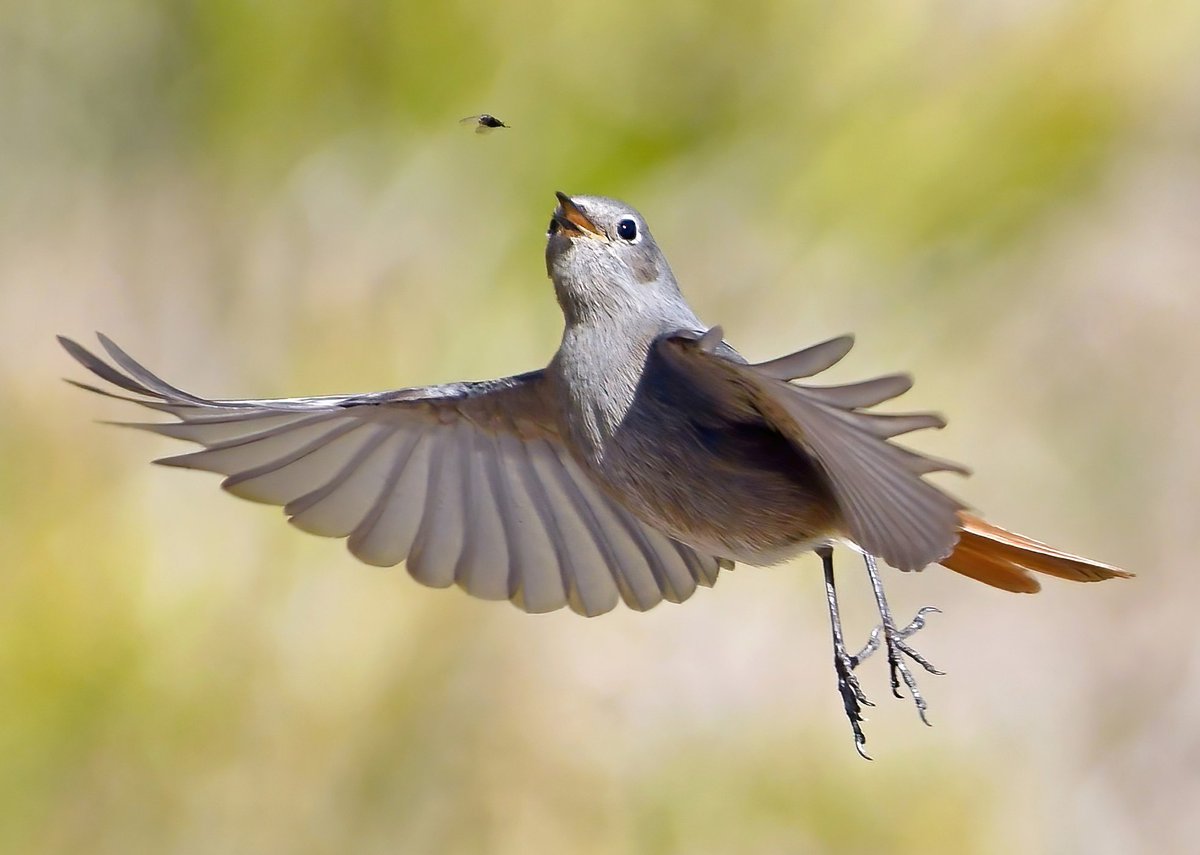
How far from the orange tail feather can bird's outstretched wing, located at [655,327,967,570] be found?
10.5 inches

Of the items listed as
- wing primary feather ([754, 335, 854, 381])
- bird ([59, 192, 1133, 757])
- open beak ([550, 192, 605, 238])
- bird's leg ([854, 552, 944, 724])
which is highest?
open beak ([550, 192, 605, 238])

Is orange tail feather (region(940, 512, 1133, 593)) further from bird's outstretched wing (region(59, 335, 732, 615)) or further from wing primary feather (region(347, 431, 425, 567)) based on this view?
wing primary feather (region(347, 431, 425, 567))

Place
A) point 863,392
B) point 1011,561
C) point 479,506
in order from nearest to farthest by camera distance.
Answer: point 863,392 → point 1011,561 → point 479,506

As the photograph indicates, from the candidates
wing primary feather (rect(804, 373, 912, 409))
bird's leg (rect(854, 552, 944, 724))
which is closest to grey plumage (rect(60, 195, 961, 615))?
wing primary feather (rect(804, 373, 912, 409))

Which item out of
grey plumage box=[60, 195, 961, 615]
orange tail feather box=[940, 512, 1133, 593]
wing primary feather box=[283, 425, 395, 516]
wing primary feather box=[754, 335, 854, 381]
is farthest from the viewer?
wing primary feather box=[283, 425, 395, 516]

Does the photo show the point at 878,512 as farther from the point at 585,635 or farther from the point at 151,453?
the point at 151,453

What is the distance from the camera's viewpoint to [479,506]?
8.79ft

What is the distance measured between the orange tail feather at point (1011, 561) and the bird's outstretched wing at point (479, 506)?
53 centimetres

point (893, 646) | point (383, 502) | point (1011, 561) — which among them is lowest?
point (893, 646)

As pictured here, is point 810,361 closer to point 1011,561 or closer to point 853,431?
point 853,431

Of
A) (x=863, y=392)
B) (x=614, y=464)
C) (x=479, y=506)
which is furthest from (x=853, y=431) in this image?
(x=479, y=506)

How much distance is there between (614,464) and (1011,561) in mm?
638

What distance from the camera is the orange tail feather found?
210 centimetres

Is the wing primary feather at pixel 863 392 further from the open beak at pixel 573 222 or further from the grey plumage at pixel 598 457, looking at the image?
the open beak at pixel 573 222
